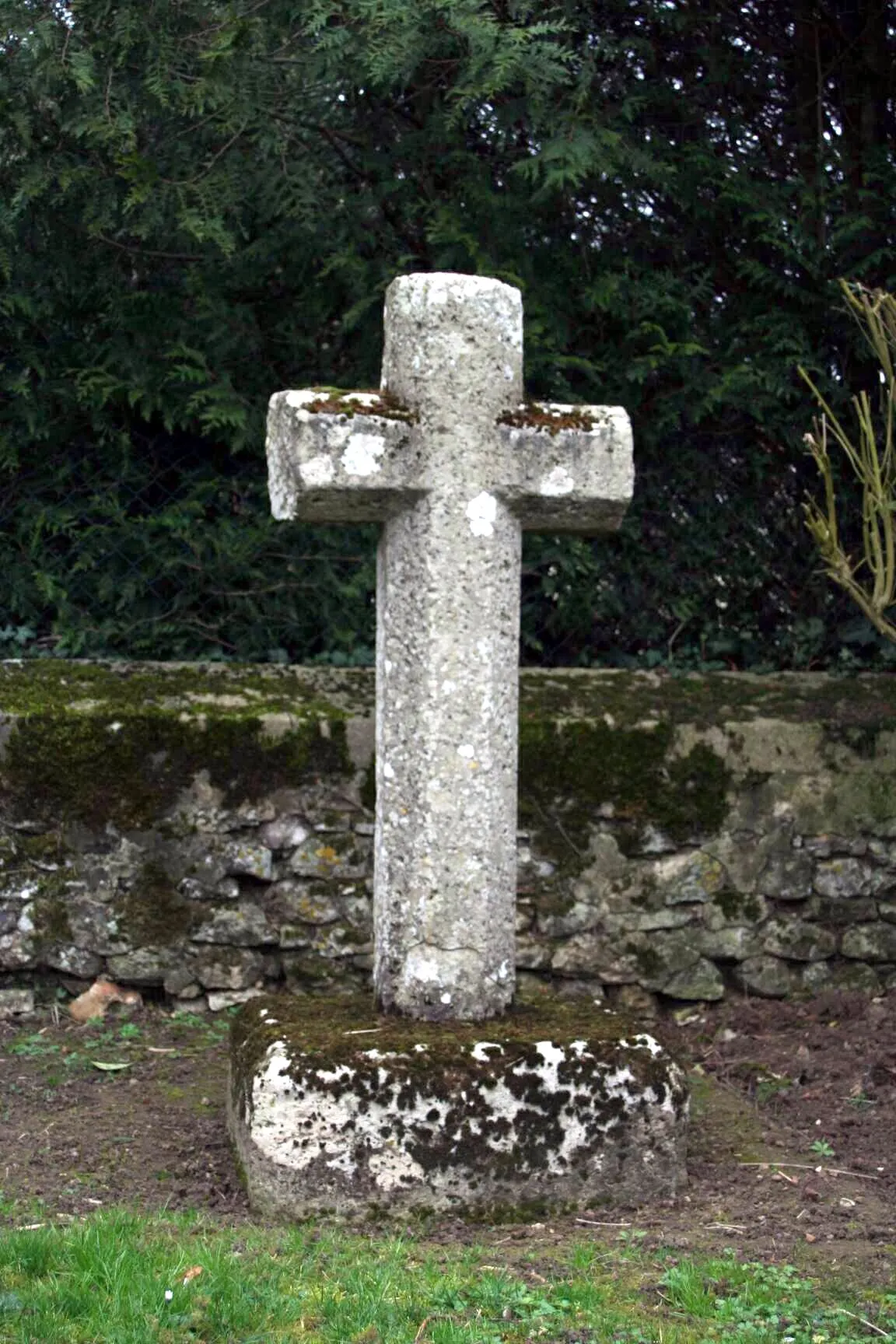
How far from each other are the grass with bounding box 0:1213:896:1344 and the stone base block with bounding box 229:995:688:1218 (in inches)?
8.1

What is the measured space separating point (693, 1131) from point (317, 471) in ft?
7.31

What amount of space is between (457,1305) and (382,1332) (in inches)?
8.0

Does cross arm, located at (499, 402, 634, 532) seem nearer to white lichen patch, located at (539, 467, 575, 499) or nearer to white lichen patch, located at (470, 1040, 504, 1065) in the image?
white lichen patch, located at (539, 467, 575, 499)

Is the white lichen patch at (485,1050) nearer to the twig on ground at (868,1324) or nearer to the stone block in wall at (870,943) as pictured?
the twig on ground at (868,1324)

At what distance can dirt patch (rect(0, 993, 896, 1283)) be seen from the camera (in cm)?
376

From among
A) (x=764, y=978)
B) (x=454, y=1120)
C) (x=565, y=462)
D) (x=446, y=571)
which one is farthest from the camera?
(x=764, y=978)

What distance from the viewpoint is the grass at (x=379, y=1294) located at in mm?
3010

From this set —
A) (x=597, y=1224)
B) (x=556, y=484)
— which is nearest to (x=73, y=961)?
(x=597, y=1224)

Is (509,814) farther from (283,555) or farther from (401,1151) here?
(283,555)

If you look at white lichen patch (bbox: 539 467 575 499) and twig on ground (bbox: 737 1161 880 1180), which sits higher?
white lichen patch (bbox: 539 467 575 499)

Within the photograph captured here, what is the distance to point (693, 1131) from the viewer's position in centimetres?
460

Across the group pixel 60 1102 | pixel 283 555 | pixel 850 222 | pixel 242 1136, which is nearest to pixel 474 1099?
pixel 242 1136

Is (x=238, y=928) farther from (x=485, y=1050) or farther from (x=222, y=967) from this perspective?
(x=485, y=1050)

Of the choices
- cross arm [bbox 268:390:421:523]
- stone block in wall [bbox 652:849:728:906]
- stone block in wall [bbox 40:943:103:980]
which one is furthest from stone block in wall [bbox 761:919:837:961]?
cross arm [bbox 268:390:421:523]
